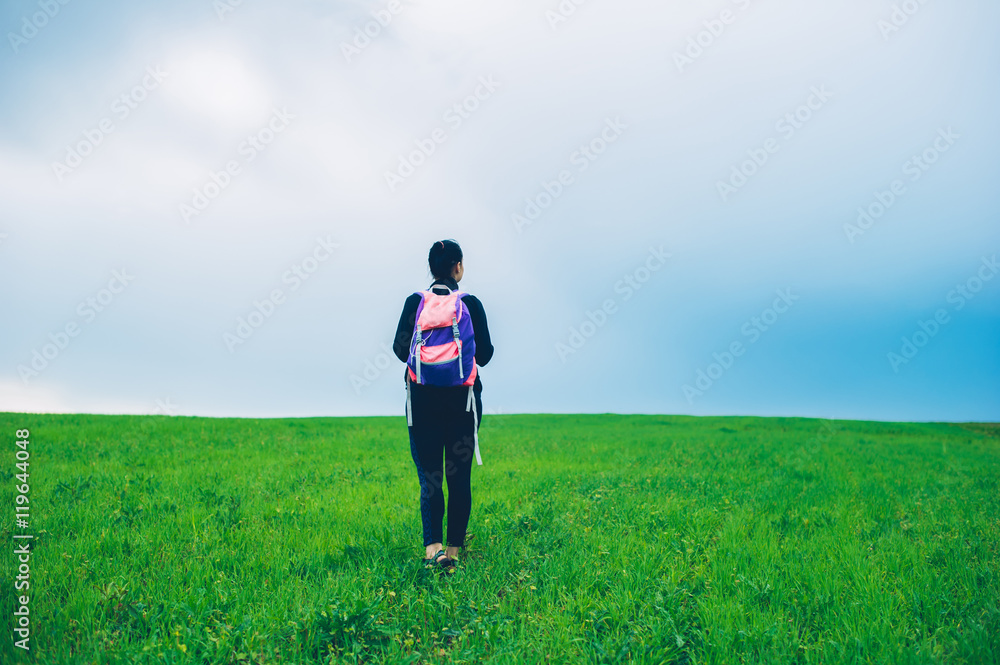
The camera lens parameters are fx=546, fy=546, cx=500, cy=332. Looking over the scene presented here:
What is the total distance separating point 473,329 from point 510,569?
222 cm

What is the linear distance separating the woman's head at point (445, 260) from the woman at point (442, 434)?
0.5 inches

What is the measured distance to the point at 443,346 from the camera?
4.88m

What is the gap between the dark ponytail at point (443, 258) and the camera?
526 cm

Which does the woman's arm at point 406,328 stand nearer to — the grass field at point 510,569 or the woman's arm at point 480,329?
the woman's arm at point 480,329

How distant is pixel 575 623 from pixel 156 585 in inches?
135

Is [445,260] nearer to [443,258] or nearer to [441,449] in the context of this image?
[443,258]

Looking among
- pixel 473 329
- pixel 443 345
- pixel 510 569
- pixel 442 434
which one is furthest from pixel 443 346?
pixel 510 569

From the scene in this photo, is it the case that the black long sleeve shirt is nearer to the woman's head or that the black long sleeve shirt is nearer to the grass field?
the woman's head

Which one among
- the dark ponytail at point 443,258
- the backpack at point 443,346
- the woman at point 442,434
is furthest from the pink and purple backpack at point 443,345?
the dark ponytail at point 443,258

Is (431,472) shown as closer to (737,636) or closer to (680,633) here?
(680,633)

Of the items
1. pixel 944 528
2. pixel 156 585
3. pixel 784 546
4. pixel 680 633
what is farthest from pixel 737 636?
pixel 944 528

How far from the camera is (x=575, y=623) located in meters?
3.96

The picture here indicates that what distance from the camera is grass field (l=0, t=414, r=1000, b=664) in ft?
12.1

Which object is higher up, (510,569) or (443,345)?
(443,345)
